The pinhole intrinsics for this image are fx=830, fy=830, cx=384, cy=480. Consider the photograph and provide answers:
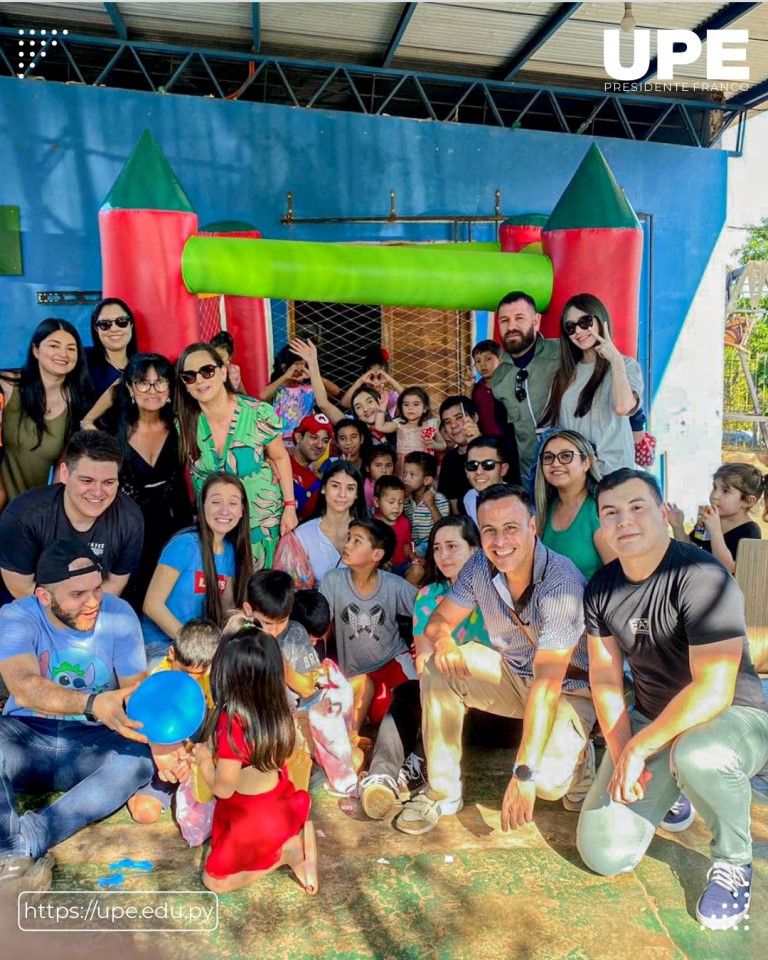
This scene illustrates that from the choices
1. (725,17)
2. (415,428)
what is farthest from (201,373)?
(725,17)

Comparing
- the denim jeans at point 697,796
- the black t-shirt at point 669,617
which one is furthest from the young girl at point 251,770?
the black t-shirt at point 669,617

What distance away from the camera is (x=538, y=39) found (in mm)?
6281

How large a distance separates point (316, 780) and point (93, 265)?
184 inches

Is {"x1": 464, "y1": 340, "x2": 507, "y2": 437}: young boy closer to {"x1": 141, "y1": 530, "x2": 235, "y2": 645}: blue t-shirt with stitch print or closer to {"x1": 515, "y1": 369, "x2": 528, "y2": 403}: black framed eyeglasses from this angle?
{"x1": 515, "y1": 369, "x2": 528, "y2": 403}: black framed eyeglasses

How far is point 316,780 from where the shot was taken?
2.77m

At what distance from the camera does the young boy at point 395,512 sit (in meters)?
3.55

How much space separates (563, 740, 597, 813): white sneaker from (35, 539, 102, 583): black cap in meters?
1.61

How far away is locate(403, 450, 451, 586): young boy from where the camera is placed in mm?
3734

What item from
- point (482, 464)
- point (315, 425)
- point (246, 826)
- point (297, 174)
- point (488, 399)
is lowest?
point (246, 826)

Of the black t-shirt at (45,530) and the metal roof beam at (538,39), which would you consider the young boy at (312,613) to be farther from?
the metal roof beam at (538,39)

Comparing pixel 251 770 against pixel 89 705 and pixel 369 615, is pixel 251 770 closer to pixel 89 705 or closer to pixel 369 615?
pixel 89 705

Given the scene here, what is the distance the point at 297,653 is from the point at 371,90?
568 cm

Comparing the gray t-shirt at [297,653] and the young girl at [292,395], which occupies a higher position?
the young girl at [292,395]

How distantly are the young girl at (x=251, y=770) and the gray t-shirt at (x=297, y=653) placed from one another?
0.46 meters
